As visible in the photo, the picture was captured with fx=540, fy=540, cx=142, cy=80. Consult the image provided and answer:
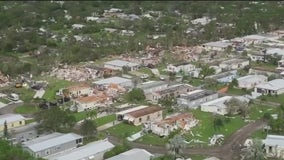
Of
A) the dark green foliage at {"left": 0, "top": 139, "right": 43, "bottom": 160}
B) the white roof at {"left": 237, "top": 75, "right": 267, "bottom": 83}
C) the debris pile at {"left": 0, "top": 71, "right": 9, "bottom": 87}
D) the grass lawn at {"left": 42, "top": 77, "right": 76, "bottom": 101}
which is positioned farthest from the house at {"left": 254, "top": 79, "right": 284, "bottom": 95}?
the debris pile at {"left": 0, "top": 71, "right": 9, "bottom": 87}

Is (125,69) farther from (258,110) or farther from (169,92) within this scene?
(258,110)

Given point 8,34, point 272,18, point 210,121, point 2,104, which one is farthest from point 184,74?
point 272,18

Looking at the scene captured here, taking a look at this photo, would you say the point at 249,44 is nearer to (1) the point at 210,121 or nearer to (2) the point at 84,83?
(2) the point at 84,83

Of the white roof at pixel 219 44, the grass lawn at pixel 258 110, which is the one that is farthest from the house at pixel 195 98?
the white roof at pixel 219 44

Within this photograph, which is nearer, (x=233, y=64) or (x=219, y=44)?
(x=233, y=64)

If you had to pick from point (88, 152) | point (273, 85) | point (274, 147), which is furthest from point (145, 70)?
point (274, 147)

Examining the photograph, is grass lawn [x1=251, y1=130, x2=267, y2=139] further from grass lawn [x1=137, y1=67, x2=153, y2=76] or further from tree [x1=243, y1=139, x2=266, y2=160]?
grass lawn [x1=137, y1=67, x2=153, y2=76]

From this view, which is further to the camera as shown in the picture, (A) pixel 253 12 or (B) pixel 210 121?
(A) pixel 253 12
